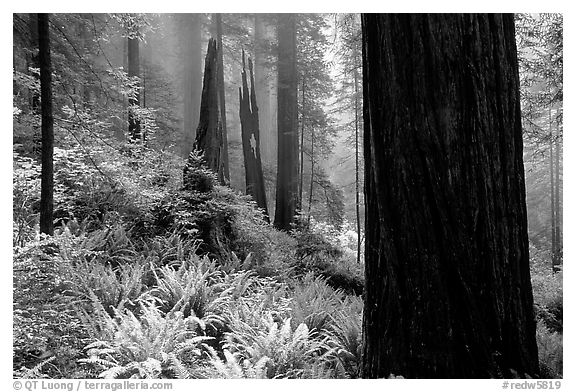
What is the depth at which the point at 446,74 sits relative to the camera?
1.99 meters

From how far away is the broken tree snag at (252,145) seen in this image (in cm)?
1173

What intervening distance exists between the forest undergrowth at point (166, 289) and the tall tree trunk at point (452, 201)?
85 cm

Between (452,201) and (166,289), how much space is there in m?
3.28

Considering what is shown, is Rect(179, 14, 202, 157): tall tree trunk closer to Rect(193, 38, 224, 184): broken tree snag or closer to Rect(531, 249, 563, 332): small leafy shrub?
Rect(193, 38, 224, 184): broken tree snag

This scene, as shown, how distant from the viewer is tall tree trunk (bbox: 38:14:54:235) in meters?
4.28

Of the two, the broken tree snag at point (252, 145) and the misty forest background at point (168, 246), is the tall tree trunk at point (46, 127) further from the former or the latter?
the broken tree snag at point (252, 145)

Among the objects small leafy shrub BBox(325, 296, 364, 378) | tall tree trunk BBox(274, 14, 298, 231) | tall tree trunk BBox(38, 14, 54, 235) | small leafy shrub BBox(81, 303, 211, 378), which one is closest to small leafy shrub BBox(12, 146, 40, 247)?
tall tree trunk BBox(38, 14, 54, 235)

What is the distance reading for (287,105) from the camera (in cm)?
1170

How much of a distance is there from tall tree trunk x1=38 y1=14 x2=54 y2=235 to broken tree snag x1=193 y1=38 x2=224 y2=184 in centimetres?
289

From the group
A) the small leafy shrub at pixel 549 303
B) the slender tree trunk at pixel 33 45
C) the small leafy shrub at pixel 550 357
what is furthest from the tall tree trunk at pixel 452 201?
the slender tree trunk at pixel 33 45

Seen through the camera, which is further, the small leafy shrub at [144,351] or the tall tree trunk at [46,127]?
the tall tree trunk at [46,127]

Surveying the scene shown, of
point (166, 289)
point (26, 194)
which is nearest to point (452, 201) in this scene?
point (166, 289)

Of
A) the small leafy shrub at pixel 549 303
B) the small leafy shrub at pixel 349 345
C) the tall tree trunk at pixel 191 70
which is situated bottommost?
the small leafy shrub at pixel 549 303
